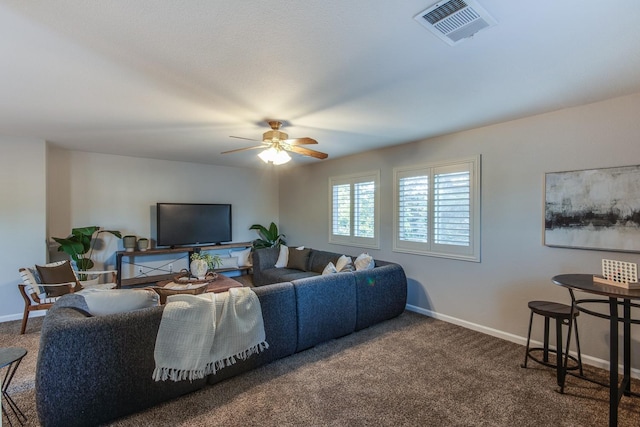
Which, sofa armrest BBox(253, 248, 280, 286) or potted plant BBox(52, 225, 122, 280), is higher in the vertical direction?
potted plant BBox(52, 225, 122, 280)

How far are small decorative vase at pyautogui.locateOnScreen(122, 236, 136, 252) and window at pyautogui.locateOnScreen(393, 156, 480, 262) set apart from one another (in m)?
4.31

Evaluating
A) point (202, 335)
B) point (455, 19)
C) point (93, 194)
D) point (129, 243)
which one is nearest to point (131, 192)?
point (93, 194)

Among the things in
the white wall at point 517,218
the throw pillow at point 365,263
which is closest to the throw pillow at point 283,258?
the throw pillow at point 365,263

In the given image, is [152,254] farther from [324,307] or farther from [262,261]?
[324,307]

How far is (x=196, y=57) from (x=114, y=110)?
5.06 feet

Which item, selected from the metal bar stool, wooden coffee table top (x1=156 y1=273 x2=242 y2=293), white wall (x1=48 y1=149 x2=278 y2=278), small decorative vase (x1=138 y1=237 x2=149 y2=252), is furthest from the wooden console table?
the metal bar stool

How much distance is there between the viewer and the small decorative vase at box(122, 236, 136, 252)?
199 inches

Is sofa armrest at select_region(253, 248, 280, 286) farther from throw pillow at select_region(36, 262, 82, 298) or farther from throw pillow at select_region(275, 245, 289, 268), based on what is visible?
throw pillow at select_region(36, 262, 82, 298)

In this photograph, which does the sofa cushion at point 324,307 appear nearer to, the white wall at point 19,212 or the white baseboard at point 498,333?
the white baseboard at point 498,333

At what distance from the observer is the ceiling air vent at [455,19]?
151 cm

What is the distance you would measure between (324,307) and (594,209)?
2708 mm

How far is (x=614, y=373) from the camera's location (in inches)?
75.8

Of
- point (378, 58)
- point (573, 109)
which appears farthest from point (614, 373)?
point (378, 58)

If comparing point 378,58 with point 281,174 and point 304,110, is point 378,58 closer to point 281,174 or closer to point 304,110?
point 304,110
